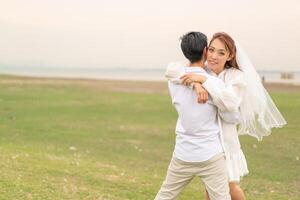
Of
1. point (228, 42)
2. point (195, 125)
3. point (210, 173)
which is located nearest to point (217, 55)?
point (228, 42)

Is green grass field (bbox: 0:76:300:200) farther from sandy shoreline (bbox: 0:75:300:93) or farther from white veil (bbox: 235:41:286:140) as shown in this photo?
sandy shoreline (bbox: 0:75:300:93)

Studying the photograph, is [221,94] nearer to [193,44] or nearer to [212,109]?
[212,109]

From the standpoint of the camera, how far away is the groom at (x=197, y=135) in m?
5.06

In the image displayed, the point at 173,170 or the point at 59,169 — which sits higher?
the point at 173,170

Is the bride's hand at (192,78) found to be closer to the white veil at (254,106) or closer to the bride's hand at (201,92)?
the bride's hand at (201,92)

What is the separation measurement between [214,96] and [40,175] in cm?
514

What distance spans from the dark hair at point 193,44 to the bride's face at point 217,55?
27cm

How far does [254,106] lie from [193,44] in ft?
3.31

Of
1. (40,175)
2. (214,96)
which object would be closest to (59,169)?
(40,175)

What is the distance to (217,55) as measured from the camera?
5320 mm

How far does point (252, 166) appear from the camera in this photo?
1333cm

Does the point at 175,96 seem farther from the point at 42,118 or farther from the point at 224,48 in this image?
the point at 42,118

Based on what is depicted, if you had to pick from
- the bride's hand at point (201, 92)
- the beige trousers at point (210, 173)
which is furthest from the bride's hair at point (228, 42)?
the beige trousers at point (210, 173)

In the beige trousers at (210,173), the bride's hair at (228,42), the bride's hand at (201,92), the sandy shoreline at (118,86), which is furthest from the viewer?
the sandy shoreline at (118,86)
